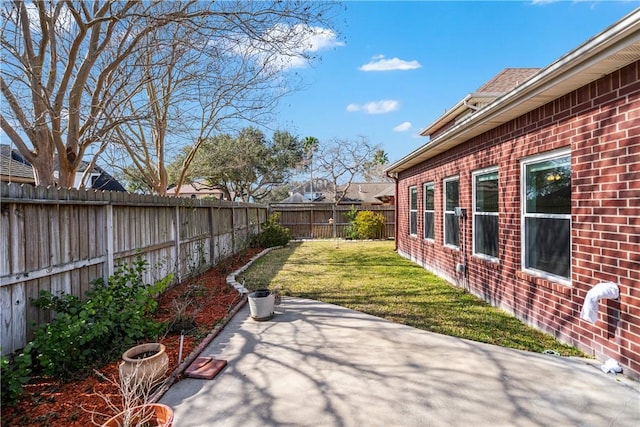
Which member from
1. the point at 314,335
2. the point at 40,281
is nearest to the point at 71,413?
the point at 40,281

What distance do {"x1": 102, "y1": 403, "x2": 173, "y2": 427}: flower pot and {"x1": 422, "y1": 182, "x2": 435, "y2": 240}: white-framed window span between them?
787 cm

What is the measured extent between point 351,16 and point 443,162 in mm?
3798

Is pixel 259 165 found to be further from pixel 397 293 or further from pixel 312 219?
pixel 397 293

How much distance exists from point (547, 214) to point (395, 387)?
2929 millimetres

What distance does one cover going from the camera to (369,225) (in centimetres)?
1777

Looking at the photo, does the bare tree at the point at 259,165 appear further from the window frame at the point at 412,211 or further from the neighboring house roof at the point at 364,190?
the window frame at the point at 412,211

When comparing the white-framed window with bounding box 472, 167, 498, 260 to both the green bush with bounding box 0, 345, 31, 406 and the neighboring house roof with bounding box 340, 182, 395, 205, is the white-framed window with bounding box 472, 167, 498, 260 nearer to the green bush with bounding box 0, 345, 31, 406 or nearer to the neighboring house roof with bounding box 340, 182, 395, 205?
the green bush with bounding box 0, 345, 31, 406

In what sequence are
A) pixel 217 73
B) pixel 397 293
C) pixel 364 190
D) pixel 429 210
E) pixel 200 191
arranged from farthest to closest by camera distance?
pixel 364 190
pixel 200 191
pixel 429 210
pixel 217 73
pixel 397 293

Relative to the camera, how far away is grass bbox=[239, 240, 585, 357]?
4.52 m

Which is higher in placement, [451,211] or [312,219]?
[451,211]

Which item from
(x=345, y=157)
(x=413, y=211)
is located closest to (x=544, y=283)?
(x=413, y=211)

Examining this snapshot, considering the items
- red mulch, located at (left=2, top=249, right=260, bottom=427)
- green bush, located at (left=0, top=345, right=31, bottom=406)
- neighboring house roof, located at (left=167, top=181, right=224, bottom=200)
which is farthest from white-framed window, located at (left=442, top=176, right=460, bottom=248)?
neighboring house roof, located at (left=167, top=181, right=224, bottom=200)

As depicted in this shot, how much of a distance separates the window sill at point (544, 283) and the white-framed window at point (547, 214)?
80 mm

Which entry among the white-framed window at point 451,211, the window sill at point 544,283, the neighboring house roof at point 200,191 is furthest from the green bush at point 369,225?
the neighboring house roof at point 200,191
